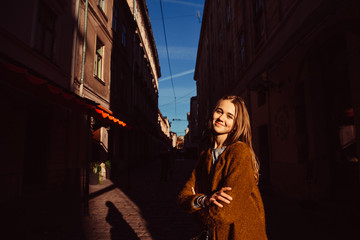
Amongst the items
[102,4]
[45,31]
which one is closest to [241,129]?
[45,31]

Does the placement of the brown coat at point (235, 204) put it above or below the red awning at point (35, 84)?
below

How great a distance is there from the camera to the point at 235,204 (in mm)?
1271

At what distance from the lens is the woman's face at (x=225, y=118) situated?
1.60 meters

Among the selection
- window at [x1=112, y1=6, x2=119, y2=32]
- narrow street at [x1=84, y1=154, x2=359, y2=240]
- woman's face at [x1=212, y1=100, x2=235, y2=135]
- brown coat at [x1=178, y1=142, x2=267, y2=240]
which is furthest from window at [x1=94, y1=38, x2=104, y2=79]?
brown coat at [x1=178, y1=142, x2=267, y2=240]

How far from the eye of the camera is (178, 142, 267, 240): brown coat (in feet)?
4.17

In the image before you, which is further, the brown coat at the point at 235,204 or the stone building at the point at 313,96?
the stone building at the point at 313,96

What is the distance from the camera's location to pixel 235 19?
13719 millimetres

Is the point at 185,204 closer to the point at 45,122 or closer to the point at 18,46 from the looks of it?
the point at 18,46

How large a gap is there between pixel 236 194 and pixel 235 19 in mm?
14381

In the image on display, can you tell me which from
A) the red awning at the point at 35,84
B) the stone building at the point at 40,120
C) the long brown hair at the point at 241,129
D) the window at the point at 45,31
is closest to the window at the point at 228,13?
the stone building at the point at 40,120

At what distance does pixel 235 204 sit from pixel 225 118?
584 mm

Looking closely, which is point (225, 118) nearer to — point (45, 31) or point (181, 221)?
point (181, 221)

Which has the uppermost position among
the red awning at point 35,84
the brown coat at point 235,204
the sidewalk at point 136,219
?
the red awning at point 35,84

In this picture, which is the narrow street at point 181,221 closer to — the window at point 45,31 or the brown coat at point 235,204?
the brown coat at point 235,204
